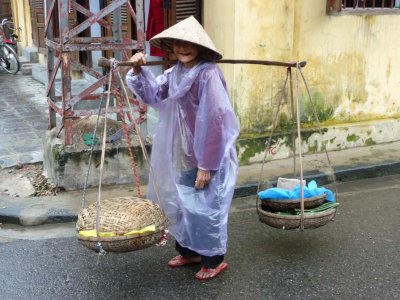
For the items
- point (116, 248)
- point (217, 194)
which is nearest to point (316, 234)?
point (217, 194)

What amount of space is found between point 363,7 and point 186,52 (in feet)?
13.4

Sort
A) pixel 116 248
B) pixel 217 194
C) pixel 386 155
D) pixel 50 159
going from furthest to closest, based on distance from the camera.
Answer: pixel 386 155
pixel 50 159
pixel 217 194
pixel 116 248

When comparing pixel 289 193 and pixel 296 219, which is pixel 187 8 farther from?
pixel 296 219

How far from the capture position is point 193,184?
3.53 metres

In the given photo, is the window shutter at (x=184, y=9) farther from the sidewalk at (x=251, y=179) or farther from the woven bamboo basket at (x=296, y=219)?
the woven bamboo basket at (x=296, y=219)

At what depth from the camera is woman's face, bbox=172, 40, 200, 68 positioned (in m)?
3.29

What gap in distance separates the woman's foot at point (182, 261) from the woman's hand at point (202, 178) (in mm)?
727

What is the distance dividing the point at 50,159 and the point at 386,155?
418cm

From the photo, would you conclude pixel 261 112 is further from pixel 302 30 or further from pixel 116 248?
pixel 116 248

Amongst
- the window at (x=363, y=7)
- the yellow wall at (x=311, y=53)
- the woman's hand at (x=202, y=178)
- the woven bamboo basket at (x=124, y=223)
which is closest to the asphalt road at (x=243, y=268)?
the woven bamboo basket at (x=124, y=223)

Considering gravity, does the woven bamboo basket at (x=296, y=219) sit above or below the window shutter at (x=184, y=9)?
below

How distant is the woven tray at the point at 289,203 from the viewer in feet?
12.3

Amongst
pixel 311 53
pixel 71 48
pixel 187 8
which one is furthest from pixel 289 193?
pixel 187 8

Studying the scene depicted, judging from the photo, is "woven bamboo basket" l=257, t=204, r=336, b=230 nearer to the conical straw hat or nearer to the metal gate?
the conical straw hat
